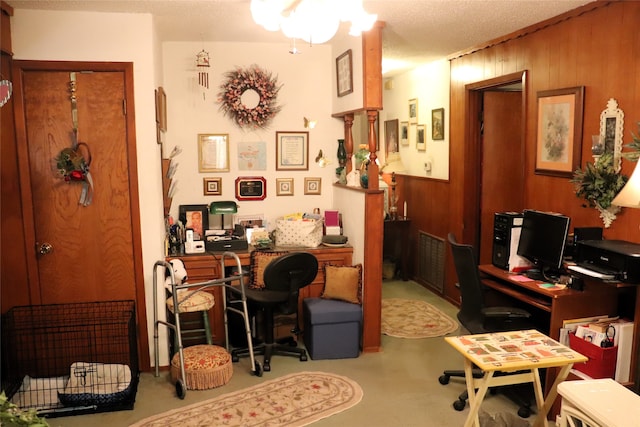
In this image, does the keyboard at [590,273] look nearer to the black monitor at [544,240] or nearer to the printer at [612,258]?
the printer at [612,258]

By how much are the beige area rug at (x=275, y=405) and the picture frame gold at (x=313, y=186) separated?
1.76 meters

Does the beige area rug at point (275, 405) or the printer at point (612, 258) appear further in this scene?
the beige area rug at point (275, 405)

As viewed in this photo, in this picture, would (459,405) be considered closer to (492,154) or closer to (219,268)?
(219,268)

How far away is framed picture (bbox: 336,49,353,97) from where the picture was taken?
4.21 m

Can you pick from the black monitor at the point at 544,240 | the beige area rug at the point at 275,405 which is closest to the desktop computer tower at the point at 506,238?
the black monitor at the point at 544,240

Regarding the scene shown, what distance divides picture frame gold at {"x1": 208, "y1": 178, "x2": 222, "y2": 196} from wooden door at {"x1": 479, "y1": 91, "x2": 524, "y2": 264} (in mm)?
2516

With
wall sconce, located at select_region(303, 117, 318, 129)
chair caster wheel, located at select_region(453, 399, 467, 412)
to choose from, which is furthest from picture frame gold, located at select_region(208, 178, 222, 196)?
chair caster wheel, located at select_region(453, 399, 467, 412)

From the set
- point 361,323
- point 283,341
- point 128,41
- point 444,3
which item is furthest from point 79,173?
point 444,3

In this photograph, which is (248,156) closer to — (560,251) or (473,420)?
(560,251)

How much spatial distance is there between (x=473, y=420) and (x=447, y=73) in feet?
12.6

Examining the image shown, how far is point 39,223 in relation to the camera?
144 inches

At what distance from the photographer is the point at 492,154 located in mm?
5199

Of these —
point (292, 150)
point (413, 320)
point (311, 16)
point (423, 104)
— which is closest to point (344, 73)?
point (292, 150)

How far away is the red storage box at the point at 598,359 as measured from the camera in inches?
118
